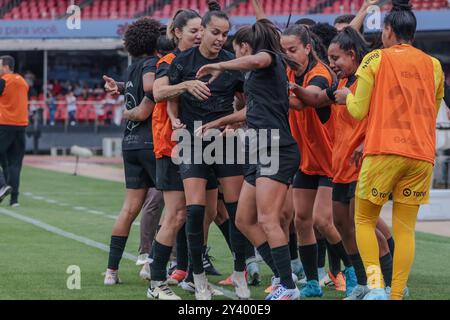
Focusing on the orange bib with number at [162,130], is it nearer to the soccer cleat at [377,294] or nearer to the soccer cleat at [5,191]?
the soccer cleat at [377,294]

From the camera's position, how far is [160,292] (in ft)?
25.6

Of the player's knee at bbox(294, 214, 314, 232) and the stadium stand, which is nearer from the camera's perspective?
the player's knee at bbox(294, 214, 314, 232)

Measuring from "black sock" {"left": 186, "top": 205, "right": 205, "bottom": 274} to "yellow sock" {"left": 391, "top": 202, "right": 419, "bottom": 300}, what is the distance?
139cm

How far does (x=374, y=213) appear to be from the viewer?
7234mm

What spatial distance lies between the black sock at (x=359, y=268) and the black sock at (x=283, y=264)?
75 cm

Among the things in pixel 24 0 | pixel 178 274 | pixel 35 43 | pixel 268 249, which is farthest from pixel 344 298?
pixel 24 0

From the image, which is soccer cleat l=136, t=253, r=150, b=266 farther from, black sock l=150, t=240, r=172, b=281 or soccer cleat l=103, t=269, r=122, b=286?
black sock l=150, t=240, r=172, b=281

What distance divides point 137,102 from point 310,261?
5.97 feet

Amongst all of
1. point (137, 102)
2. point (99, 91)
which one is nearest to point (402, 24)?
point (137, 102)

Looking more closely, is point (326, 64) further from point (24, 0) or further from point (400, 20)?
point (24, 0)

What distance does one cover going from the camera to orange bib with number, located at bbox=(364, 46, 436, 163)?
7.01 m

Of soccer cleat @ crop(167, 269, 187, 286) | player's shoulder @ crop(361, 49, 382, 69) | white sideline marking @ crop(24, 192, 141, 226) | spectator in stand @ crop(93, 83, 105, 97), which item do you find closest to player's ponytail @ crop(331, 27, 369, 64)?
player's shoulder @ crop(361, 49, 382, 69)

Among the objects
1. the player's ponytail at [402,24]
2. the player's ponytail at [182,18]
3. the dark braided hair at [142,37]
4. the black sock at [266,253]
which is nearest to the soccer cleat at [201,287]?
the black sock at [266,253]

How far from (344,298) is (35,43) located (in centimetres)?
2826
